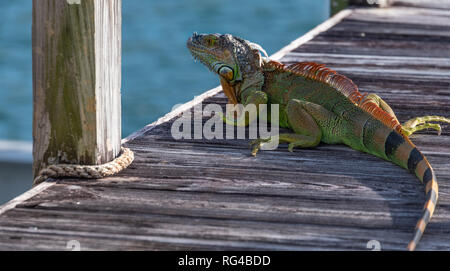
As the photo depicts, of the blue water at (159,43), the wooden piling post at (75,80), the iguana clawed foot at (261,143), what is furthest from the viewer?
the blue water at (159,43)

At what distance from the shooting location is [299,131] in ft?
14.0

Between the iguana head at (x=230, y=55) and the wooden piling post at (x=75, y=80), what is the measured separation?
1.05 meters

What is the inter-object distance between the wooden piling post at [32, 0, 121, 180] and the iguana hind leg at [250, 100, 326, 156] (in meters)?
0.87

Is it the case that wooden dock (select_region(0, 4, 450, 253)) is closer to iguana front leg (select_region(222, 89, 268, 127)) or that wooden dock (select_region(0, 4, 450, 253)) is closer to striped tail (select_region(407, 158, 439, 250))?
striped tail (select_region(407, 158, 439, 250))

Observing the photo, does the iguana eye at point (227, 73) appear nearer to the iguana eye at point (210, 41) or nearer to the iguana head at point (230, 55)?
the iguana head at point (230, 55)

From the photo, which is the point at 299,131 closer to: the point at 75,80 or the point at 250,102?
the point at 250,102

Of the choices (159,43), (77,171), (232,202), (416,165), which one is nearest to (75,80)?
(77,171)

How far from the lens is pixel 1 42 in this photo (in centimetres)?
2339

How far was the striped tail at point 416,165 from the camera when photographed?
9.81 feet

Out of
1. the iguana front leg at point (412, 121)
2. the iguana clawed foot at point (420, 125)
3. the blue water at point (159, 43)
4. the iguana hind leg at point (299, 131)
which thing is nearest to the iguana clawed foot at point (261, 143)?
the iguana hind leg at point (299, 131)

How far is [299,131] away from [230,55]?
71 cm

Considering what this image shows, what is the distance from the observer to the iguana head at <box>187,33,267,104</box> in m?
4.66

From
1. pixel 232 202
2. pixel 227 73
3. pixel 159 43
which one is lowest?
pixel 159 43
